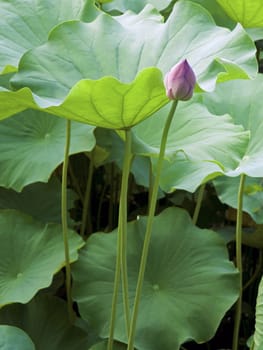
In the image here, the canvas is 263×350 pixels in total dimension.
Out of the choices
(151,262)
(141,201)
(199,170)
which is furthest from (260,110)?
(141,201)

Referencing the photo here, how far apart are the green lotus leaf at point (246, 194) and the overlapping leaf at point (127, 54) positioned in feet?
1.15

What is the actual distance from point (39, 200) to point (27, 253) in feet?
0.65

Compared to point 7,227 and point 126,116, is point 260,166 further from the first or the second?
point 7,227

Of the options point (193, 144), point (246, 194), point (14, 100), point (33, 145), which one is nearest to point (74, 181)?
point (33, 145)

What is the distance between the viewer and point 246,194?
128cm

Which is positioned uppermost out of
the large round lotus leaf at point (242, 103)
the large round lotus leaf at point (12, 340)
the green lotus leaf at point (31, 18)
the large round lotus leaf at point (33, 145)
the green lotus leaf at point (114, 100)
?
the green lotus leaf at point (114, 100)

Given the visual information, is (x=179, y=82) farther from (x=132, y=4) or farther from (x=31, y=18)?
(x=132, y=4)

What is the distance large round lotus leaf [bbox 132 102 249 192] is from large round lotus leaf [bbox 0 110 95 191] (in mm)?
116

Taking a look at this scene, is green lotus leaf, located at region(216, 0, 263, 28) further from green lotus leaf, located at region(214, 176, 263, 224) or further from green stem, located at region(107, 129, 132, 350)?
green stem, located at region(107, 129, 132, 350)

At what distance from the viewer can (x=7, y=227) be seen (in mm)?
1221

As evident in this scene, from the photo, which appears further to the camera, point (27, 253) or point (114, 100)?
point (27, 253)

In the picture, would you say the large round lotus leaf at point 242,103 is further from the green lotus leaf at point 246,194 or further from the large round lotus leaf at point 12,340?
the large round lotus leaf at point 12,340

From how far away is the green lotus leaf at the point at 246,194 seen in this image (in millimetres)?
1239

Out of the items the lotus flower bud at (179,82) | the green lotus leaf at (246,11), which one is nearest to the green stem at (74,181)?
the green lotus leaf at (246,11)
